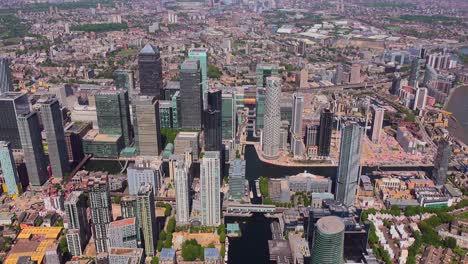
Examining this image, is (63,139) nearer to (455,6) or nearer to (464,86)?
(464,86)

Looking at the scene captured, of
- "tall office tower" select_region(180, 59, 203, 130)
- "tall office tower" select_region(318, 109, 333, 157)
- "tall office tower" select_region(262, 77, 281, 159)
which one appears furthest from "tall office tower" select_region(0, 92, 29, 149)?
"tall office tower" select_region(318, 109, 333, 157)

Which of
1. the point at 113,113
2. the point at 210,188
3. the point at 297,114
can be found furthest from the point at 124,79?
the point at 210,188

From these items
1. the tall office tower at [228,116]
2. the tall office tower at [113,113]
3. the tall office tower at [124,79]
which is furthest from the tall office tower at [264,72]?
the tall office tower at [113,113]

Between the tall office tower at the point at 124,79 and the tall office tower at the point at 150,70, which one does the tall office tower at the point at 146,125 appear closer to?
the tall office tower at the point at 150,70

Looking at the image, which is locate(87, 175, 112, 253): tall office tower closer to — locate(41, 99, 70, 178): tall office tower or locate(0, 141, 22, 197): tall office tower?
locate(0, 141, 22, 197): tall office tower

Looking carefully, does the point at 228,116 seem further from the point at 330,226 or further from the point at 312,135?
the point at 330,226

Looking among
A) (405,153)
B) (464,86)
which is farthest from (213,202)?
(464,86)
